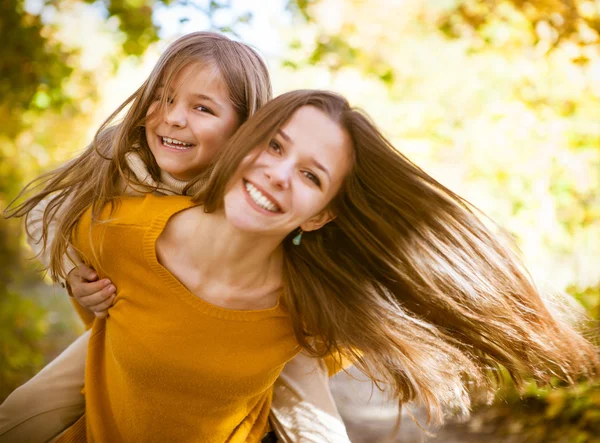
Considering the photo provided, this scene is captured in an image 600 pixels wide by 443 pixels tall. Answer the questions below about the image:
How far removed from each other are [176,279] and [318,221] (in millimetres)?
518

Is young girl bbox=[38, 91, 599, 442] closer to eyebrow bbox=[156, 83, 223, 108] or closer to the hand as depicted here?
the hand

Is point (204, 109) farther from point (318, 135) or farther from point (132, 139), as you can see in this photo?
point (318, 135)

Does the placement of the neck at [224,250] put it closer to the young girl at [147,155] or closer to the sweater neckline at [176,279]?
the sweater neckline at [176,279]

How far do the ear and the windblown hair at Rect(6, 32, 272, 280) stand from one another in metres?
0.46

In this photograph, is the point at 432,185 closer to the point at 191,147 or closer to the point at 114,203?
the point at 191,147

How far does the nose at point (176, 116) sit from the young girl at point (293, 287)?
0.25 m

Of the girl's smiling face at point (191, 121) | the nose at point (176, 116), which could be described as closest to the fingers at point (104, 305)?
the girl's smiling face at point (191, 121)

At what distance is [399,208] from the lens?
84.1 inches

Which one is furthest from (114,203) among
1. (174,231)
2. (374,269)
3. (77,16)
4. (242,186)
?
(77,16)

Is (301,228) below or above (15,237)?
above

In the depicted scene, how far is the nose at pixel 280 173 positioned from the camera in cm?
182

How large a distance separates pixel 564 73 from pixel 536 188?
870mm

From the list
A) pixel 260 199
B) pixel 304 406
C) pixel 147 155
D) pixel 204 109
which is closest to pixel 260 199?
pixel 260 199

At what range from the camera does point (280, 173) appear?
1823 mm
